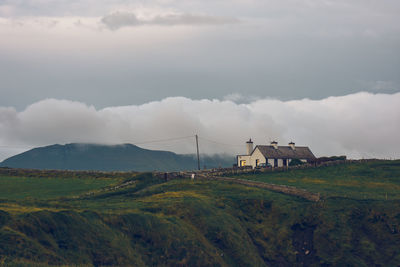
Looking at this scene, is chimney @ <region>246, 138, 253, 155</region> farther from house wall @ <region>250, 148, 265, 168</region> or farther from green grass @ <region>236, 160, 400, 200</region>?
green grass @ <region>236, 160, 400, 200</region>

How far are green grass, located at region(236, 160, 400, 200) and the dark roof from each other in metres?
19.1

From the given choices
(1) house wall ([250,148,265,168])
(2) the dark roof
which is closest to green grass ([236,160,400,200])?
(1) house wall ([250,148,265,168])

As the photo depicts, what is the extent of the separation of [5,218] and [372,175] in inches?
2893

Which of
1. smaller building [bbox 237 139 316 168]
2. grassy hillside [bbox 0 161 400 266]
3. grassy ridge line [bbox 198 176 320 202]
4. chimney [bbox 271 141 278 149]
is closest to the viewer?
grassy hillside [bbox 0 161 400 266]

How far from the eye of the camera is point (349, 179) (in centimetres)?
9600

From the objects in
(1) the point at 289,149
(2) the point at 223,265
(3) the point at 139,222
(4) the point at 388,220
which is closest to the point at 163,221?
(3) the point at 139,222

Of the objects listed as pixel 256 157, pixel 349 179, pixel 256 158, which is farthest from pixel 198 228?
pixel 256 157

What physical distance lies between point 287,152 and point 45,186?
209ft

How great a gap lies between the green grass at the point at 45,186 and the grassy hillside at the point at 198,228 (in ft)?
3.54

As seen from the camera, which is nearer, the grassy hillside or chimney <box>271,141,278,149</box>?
the grassy hillside

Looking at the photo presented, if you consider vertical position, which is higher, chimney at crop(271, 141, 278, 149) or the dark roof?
chimney at crop(271, 141, 278, 149)

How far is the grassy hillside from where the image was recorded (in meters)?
47.2

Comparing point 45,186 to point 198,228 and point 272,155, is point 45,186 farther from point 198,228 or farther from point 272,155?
point 272,155

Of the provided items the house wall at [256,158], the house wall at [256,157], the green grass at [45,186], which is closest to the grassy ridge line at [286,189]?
the green grass at [45,186]
